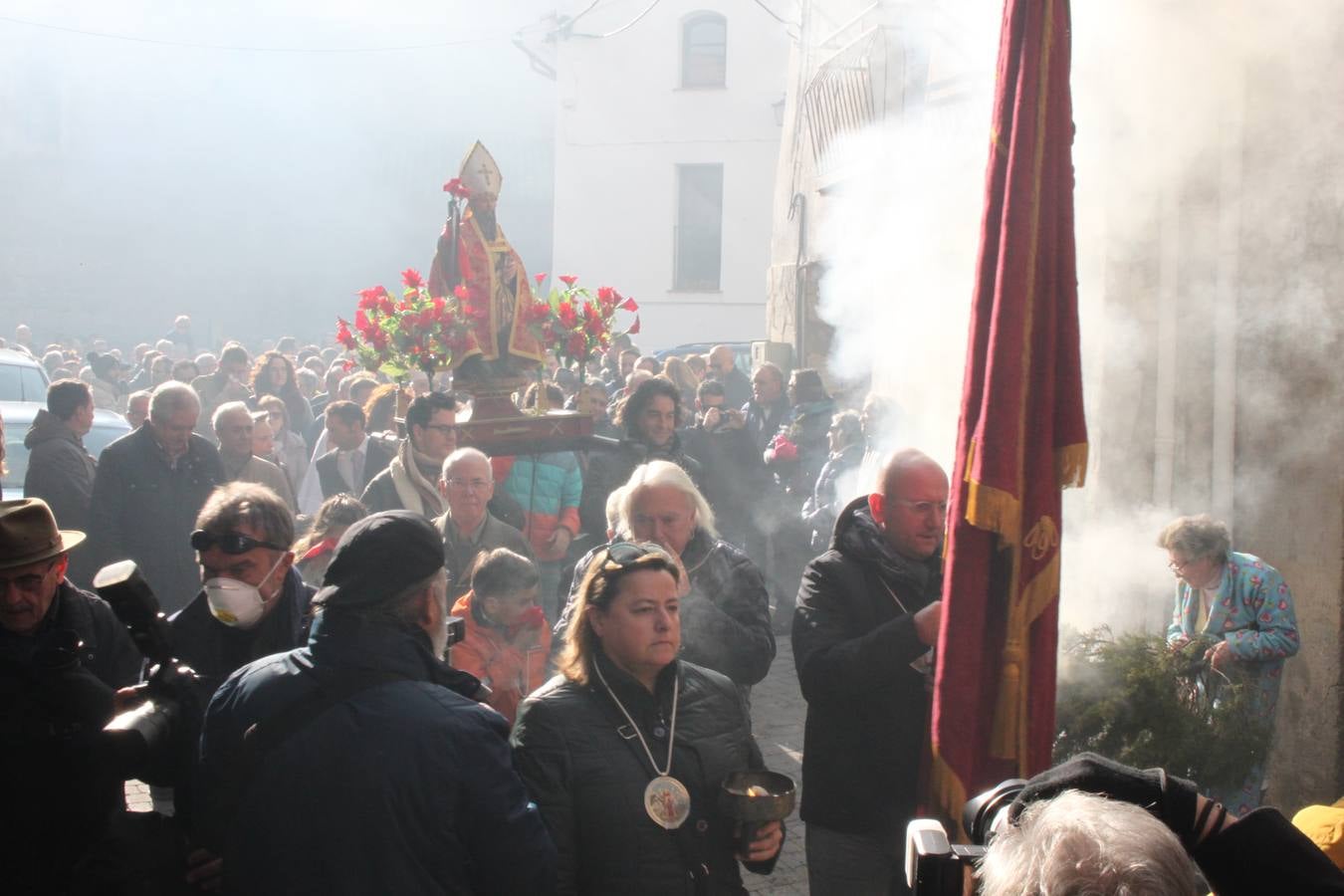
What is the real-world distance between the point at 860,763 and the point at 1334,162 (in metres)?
2.98

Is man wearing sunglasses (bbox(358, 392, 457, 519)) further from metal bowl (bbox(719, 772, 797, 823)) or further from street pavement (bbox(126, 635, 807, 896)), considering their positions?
metal bowl (bbox(719, 772, 797, 823))

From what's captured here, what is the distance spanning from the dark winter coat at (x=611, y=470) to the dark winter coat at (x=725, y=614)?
211 centimetres

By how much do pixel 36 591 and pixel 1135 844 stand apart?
9.37 feet

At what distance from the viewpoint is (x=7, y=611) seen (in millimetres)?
3219

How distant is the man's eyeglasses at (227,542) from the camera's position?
339 centimetres

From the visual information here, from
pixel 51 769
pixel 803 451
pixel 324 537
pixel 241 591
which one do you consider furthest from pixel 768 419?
pixel 51 769

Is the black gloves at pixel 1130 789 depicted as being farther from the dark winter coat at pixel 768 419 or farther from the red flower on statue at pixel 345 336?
the dark winter coat at pixel 768 419

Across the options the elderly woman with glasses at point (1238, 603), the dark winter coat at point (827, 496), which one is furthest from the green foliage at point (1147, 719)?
the dark winter coat at point (827, 496)

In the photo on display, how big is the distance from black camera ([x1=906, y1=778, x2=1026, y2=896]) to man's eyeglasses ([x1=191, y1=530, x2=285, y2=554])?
2.24 metres

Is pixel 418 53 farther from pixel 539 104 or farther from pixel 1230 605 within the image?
pixel 1230 605

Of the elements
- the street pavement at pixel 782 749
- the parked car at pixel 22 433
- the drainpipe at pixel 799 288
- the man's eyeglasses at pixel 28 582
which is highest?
the drainpipe at pixel 799 288

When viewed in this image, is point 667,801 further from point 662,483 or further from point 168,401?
point 168,401

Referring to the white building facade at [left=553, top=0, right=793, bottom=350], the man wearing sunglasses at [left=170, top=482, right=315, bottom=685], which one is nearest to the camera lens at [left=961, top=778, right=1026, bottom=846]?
the man wearing sunglasses at [left=170, top=482, right=315, bottom=685]

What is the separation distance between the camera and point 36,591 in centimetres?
326
